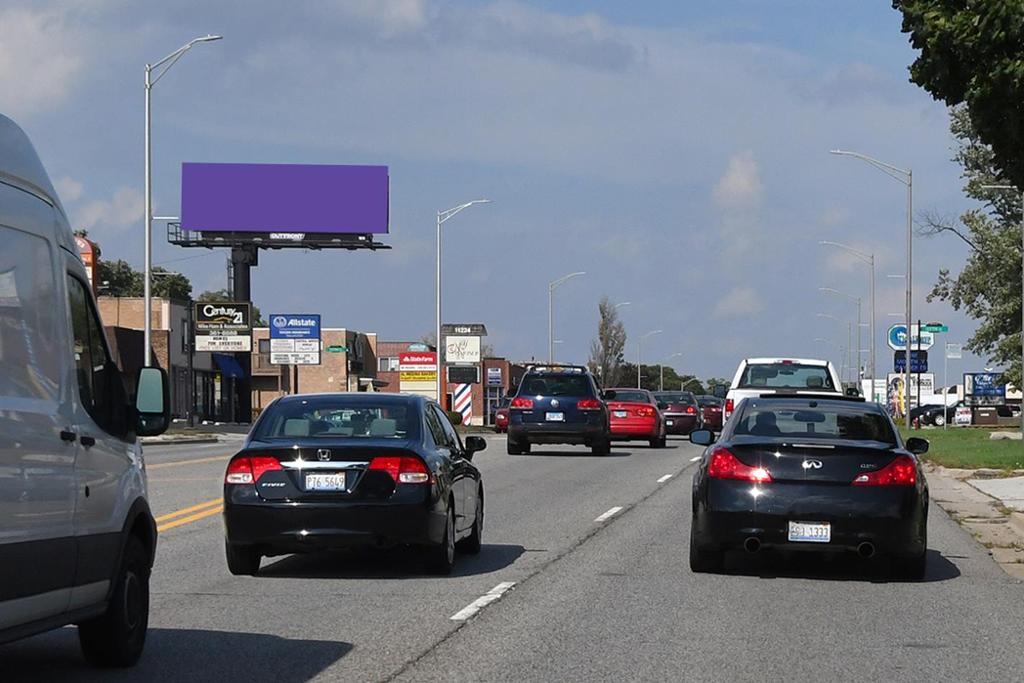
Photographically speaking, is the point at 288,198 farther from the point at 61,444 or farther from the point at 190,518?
the point at 61,444

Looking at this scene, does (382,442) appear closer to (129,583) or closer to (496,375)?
(129,583)

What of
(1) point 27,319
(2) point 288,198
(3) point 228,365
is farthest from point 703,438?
(3) point 228,365

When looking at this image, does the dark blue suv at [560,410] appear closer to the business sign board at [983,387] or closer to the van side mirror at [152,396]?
the van side mirror at [152,396]

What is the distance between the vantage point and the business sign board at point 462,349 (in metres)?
82.8

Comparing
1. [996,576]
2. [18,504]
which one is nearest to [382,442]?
[996,576]

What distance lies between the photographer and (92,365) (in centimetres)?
902

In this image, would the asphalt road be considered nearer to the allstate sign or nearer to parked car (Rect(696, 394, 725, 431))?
parked car (Rect(696, 394, 725, 431))

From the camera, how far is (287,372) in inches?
4336

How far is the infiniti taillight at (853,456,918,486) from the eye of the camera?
45.0 feet

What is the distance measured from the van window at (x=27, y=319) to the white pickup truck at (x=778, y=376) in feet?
79.2

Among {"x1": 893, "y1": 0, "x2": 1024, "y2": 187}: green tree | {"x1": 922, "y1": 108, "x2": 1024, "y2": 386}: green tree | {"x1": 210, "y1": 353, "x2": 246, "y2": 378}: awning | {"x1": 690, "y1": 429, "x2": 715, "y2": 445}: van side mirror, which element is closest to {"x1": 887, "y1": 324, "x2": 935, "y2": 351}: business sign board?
{"x1": 922, "y1": 108, "x2": 1024, "y2": 386}: green tree

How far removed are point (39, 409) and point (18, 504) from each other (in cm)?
50

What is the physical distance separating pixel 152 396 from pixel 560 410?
27701 mm

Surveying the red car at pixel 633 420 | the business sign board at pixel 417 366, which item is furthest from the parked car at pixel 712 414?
the red car at pixel 633 420
